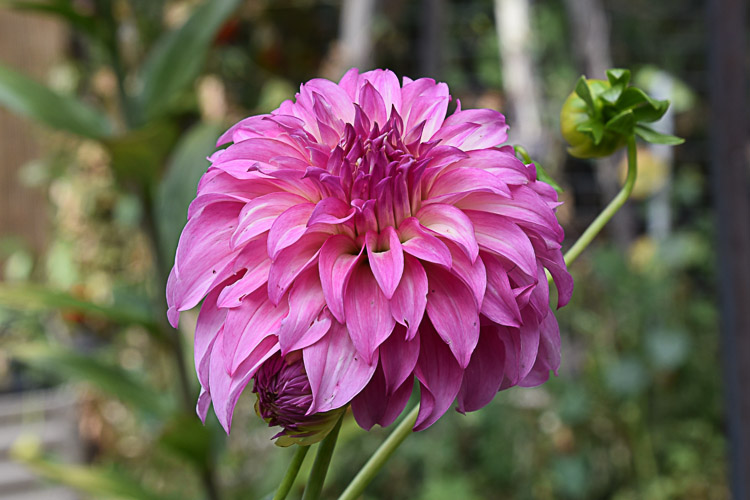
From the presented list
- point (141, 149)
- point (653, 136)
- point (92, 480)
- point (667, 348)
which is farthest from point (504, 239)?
point (667, 348)

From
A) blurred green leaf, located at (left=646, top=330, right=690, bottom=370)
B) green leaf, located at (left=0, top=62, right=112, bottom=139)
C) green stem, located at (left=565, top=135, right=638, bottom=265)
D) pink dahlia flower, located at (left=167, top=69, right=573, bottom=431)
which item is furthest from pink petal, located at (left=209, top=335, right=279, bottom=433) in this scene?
blurred green leaf, located at (left=646, top=330, right=690, bottom=370)

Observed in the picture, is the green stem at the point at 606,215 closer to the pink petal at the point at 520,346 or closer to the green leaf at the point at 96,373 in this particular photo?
the pink petal at the point at 520,346

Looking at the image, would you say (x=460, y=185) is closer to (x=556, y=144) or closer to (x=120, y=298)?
(x=120, y=298)

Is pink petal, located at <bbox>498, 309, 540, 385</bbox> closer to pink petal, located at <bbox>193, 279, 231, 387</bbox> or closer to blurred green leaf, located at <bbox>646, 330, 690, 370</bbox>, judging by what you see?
pink petal, located at <bbox>193, 279, 231, 387</bbox>

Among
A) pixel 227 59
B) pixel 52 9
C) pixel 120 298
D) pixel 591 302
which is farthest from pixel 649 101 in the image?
pixel 227 59

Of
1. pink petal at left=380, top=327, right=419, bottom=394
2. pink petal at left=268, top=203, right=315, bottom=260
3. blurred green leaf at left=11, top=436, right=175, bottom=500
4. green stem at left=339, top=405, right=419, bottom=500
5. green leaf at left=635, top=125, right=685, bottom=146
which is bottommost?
blurred green leaf at left=11, top=436, right=175, bottom=500

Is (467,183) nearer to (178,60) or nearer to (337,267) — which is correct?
(337,267)
